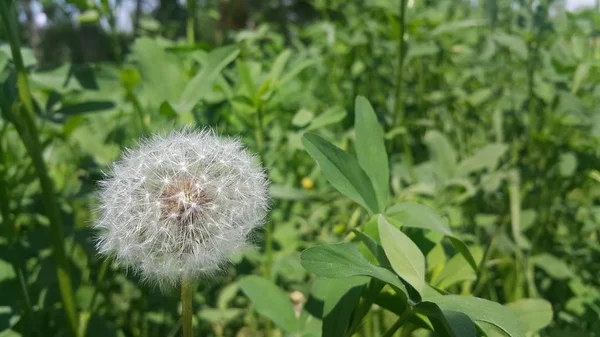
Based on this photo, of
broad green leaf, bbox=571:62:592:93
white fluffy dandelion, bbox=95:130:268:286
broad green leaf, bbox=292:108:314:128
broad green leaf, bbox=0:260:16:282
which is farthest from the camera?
broad green leaf, bbox=571:62:592:93

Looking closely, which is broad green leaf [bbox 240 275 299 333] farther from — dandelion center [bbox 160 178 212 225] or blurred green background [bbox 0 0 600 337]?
dandelion center [bbox 160 178 212 225]

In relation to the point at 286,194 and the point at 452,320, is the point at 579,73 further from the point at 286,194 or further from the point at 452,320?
the point at 452,320

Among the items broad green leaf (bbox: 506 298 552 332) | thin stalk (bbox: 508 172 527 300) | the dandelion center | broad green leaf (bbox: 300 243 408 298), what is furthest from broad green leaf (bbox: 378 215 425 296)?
thin stalk (bbox: 508 172 527 300)

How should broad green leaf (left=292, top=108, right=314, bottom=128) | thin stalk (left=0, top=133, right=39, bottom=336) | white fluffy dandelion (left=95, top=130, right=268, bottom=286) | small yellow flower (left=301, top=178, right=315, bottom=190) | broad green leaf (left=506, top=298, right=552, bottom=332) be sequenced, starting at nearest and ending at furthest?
white fluffy dandelion (left=95, top=130, right=268, bottom=286) < broad green leaf (left=506, top=298, right=552, bottom=332) < thin stalk (left=0, top=133, right=39, bottom=336) < broad green leaf (left=292, top=108, right=314, bottom=128) < small yellow flower (left=301, top=178, right=315, bottom=190)

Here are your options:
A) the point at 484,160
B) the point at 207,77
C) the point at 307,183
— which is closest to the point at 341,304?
the point at 207,77

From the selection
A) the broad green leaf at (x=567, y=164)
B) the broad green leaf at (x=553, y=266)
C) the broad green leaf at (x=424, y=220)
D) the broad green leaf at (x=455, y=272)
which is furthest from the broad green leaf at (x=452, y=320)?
the broad green leaf at (x=567, y=164)

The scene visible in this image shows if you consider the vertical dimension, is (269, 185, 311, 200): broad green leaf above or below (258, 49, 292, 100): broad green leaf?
below
